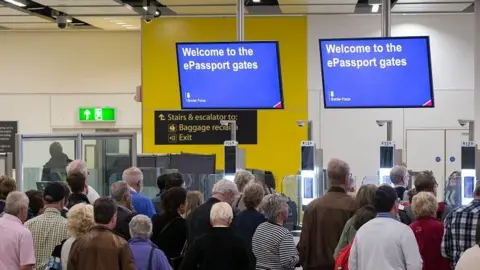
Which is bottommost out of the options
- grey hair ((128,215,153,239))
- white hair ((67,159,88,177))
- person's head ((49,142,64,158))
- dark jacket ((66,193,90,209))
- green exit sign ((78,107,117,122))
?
grey hair ((128,215,153,239))

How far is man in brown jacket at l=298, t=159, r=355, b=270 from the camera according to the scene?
24.3ft

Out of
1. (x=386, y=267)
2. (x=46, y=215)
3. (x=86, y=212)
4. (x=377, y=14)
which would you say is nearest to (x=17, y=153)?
(x=46, y=215)

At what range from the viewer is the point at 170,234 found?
24.5ft

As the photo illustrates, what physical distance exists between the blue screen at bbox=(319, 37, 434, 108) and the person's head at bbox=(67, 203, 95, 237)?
5.00m

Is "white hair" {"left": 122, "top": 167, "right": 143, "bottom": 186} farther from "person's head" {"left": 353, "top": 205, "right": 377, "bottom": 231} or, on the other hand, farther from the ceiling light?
the ceiling light

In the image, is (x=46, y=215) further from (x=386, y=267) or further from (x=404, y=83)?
(x=404, y=83)

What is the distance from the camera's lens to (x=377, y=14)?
1647 cm

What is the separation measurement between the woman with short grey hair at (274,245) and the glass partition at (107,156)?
16.6 ft

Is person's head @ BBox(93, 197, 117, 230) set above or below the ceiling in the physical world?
below

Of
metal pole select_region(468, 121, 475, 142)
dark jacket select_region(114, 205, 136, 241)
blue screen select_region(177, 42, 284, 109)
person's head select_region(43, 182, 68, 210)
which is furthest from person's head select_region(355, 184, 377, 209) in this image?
metal pole select_region(468, 121, 475, 142)

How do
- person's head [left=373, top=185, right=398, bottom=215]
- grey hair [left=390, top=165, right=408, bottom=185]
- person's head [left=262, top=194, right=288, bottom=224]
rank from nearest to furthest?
1. person's head [left=373, top=185, right=398, bottom=215]
2. person's head [left=262, top=194, right=288, bottom=224]
3. grey hair [left=390, top=165, right=408, bottom=185]

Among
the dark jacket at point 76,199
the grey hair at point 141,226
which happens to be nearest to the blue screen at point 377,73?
the dark jacket at point 76,199

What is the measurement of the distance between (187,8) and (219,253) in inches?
388

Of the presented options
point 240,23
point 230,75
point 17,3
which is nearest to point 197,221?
point 230,75
